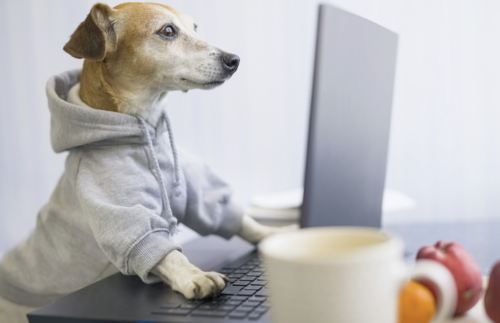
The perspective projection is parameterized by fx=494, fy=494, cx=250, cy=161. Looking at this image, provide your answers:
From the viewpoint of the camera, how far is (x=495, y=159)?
1.72 m

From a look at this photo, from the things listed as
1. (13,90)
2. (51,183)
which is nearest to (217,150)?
(51,183)

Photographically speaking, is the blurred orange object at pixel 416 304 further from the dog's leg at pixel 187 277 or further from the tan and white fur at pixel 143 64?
the tan and white fur at pixel 143 64

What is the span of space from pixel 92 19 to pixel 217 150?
3.28ft

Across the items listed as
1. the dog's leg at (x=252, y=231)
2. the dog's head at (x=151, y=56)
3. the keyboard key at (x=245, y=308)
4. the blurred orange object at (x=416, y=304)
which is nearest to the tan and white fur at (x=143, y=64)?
the dog's head at (x=151, y=56)

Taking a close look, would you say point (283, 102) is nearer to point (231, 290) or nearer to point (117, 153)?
point (117, 153)

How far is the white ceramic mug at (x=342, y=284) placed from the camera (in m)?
0.42

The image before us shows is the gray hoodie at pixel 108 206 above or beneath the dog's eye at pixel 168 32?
beneath

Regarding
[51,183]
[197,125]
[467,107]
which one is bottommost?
[51,183]

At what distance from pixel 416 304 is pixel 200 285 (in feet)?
1.20

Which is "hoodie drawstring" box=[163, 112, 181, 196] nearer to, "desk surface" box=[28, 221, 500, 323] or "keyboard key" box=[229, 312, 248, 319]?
"desk surface" box=[28, 221, 500, 323]

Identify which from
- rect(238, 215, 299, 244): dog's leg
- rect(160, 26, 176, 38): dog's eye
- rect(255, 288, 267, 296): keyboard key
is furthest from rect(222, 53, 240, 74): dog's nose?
rect(255, 288, 267, 296): keyboard key

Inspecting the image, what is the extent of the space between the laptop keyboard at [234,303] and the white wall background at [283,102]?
1071 millimetres

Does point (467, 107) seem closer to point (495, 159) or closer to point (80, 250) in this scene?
point (495, 159)

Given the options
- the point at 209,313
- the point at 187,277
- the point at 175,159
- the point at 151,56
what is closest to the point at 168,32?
the point at 151,56
